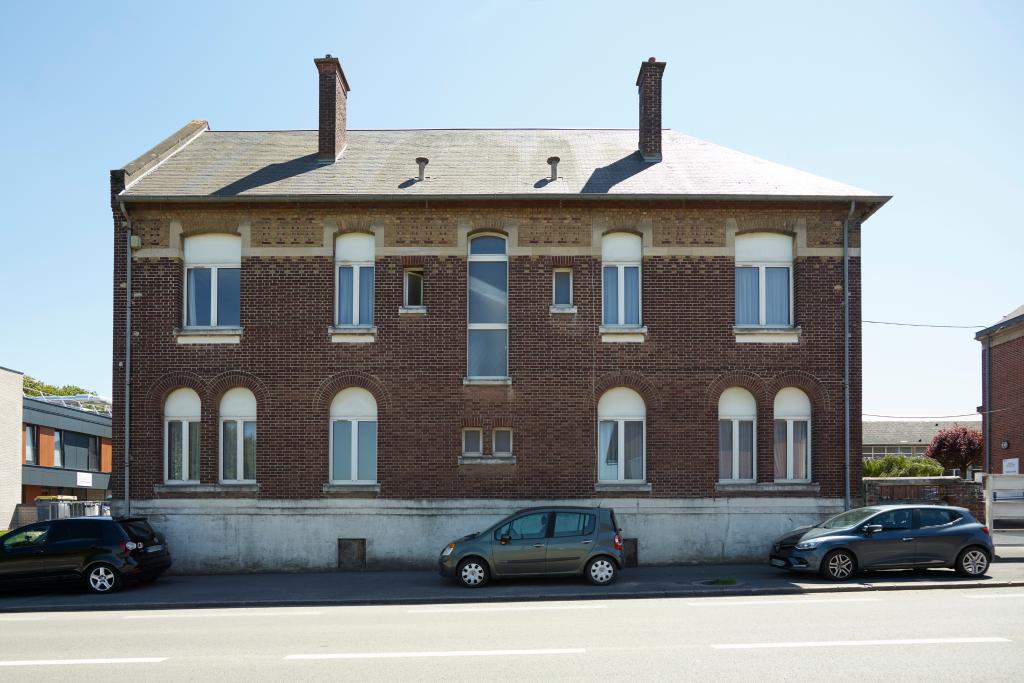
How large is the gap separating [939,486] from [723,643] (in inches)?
477

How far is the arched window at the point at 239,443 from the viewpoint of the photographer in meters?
19.8

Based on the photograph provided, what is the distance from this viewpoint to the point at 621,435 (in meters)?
19.8

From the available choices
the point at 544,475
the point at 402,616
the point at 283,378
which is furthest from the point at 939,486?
the point at 283,378

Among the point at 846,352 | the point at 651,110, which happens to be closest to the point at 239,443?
the point at 651,110

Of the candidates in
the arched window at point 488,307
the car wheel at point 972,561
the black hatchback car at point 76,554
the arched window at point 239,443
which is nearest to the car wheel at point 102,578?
the black hatchback car at point 76,554

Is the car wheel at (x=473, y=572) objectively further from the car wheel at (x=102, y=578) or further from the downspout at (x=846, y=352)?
the downspout at (x=846, y=352)

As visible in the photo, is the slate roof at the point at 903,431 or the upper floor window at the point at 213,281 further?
the slate roof at the point at 903,431

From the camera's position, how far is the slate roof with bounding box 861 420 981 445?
77.8 m

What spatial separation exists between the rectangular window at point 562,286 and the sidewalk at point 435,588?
19.6ft

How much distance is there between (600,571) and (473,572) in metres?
2.27

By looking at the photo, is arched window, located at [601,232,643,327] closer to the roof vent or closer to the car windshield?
the roof vent

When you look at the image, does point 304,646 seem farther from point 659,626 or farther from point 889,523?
point 889,523

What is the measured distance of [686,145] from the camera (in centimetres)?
2286

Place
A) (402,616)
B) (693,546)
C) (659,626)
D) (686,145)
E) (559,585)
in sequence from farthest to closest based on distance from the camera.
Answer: (686,145) → (693,546) → (559,585) → (402,616) → (659,626)
